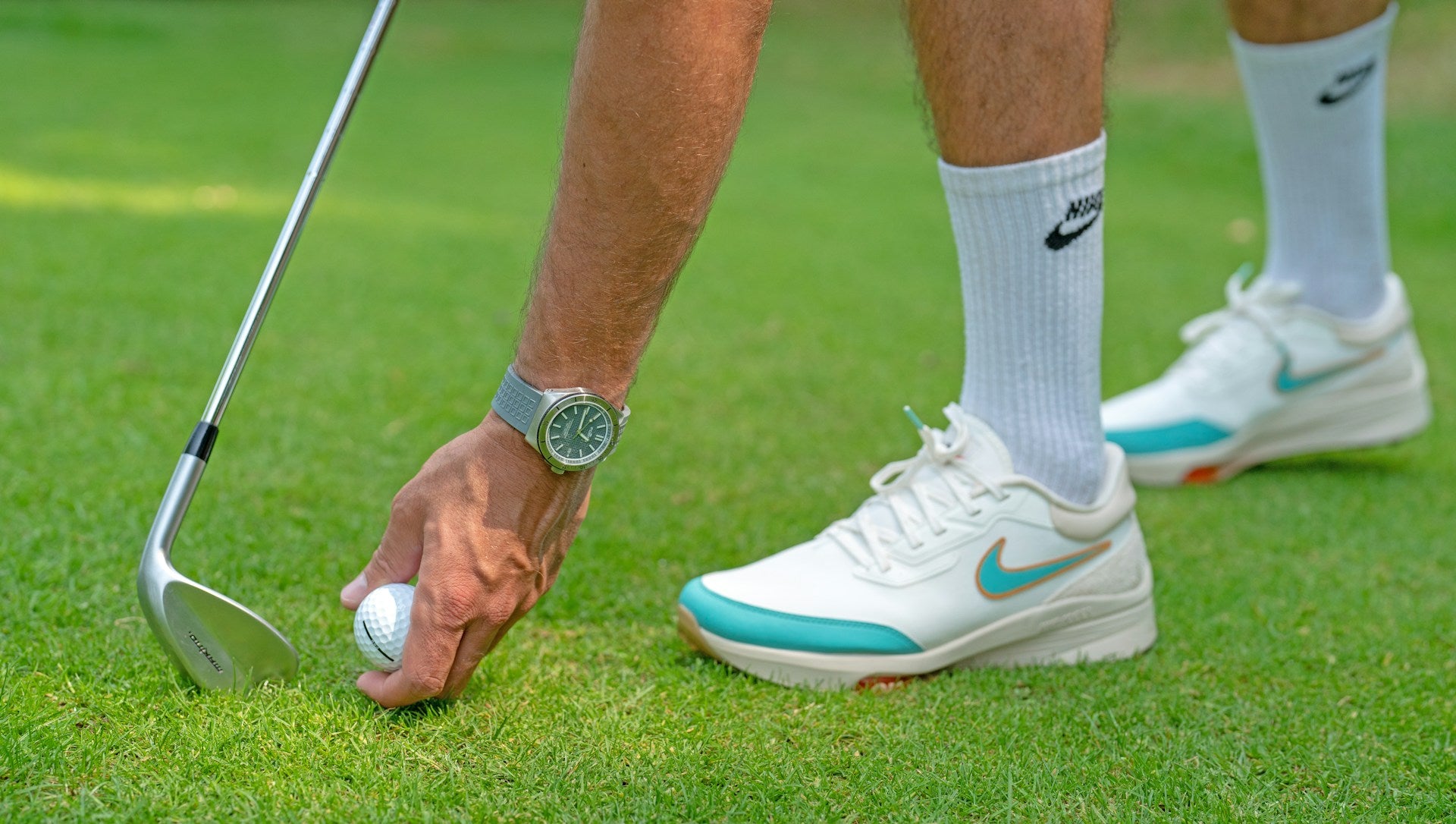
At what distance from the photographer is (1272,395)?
6.92 feet

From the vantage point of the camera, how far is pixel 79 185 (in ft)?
13.1

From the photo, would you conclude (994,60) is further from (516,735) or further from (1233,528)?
(1233,528)

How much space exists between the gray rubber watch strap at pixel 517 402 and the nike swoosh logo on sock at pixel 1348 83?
4.97 feet

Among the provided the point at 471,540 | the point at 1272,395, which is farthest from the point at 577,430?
the point at 1272,395

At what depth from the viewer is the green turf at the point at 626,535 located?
1055mm

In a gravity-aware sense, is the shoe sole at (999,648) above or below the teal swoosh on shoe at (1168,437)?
above

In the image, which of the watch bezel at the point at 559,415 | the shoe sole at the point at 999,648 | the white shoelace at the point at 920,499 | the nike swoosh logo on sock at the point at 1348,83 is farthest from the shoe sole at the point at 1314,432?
the watch bezel at the point at 559,415

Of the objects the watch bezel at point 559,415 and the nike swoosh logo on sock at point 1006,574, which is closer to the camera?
the watch bezel at point 559,415

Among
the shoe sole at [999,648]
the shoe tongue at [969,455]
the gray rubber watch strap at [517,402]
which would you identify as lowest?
the shoe sole at [999,648]

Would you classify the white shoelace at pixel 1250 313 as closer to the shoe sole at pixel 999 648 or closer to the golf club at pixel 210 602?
the shoe sole at pixel 999 648

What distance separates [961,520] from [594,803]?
54cm

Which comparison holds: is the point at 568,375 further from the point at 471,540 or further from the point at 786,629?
the point at 786,629

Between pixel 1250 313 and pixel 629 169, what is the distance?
148cm

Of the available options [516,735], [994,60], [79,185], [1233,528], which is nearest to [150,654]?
[516,735]
